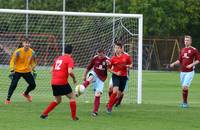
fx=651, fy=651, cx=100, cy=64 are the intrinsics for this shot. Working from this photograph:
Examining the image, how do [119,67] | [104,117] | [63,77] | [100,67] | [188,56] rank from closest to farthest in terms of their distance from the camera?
[63,77]
[104,117]
[100,67]
[119,67]
[188,56]

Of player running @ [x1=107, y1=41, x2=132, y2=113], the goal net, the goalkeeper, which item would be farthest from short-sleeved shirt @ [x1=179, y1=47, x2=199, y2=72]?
the goalkeeper

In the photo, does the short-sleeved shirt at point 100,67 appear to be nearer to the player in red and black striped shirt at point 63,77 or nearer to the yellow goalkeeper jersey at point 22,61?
the player in red and black striped shirt at point 63,77

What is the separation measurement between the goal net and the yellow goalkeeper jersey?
1.16 metres

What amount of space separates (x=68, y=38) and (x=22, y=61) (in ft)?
53.3

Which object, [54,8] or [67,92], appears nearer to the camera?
[67,92]

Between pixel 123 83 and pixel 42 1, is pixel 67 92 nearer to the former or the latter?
pixel 123 83

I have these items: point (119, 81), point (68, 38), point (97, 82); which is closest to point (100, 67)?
point (97, 82)

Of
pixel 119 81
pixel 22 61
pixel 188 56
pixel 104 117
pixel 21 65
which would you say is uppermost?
pixel 188 56

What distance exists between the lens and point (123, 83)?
17.2m

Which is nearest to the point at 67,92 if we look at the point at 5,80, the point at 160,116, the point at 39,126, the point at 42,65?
the point at 39,126

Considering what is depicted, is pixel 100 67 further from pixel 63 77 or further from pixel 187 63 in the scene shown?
pixel 187 63

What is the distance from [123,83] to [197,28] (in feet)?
123

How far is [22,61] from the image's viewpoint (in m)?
18.6

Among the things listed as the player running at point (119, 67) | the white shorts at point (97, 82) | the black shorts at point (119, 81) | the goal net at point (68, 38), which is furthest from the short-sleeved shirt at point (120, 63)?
the goal net at point (68, 38)
